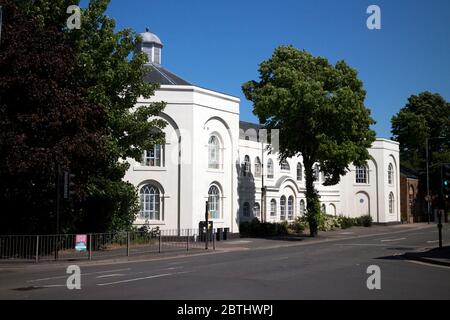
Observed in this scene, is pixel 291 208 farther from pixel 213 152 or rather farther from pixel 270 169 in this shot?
pixel 213 152

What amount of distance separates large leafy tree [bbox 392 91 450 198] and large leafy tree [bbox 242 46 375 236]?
35.7m

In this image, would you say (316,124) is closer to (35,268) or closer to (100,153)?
(100,153)

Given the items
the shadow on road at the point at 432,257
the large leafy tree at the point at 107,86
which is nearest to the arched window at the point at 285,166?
the large leafy tree at the point at 107,86

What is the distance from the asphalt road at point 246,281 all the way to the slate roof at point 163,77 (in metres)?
17.2

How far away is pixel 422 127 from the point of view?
68500 mm

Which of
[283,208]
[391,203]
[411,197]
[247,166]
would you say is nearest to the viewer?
[247,166]

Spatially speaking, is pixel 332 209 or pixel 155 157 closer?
pixel 155 157

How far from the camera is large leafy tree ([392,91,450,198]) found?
69125 millimetres

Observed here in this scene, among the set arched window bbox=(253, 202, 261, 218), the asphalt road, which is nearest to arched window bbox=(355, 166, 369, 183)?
arched window bbox=(253, 202, 261, 218)

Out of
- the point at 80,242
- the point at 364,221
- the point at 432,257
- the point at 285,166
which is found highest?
the point at 285,166

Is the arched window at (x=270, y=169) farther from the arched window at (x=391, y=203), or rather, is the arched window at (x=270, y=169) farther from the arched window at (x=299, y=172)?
the arched window at (x=391, y=203)

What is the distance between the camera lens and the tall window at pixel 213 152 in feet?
116

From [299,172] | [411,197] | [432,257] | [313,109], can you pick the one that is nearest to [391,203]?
[411,197]

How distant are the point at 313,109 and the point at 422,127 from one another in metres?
40.1
